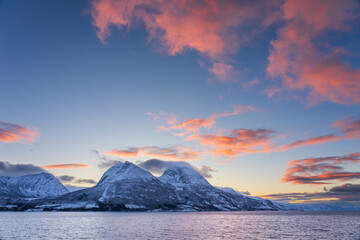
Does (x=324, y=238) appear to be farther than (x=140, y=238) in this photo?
Yes

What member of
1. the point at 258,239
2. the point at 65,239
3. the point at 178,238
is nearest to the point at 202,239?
the point at 178,238

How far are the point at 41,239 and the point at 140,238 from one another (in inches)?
1298

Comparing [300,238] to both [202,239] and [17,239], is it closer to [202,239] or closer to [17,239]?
[202,239]

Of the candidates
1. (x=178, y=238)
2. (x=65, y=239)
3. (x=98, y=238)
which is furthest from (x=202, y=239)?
(x=65, y=239)

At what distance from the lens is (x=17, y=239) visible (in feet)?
300

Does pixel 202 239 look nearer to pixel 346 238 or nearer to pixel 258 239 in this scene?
pixel 258 239

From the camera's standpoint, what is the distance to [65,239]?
3605 inches

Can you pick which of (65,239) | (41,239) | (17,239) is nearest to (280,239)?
(65,239)

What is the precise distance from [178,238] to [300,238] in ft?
146

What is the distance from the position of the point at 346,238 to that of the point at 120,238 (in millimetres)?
82415

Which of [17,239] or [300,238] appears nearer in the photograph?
[17,239]

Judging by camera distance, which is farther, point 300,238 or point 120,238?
point 300,238

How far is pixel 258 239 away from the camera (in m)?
95.0

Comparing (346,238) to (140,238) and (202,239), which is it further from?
(140,238)
